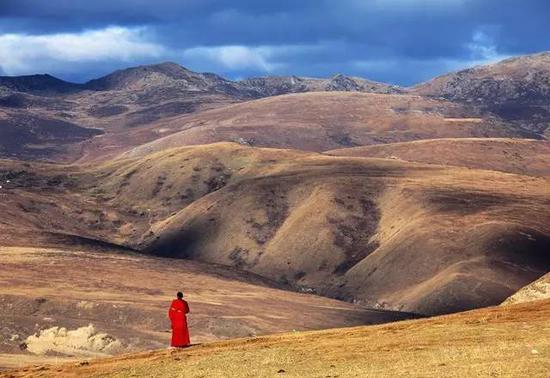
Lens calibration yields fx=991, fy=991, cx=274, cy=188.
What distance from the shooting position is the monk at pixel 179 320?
40.8 m

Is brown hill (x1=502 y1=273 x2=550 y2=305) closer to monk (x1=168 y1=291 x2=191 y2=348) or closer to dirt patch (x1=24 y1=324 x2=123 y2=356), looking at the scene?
monk (x1=168 y1=291 x2=191 y2=348)

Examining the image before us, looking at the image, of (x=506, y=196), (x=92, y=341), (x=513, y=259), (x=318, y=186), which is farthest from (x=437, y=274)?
(x=92, y=341)

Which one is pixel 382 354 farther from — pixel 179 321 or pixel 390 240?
pixel 390 240

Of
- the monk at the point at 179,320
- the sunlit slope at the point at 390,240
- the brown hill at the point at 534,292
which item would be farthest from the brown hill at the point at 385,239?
the monk at the point at 179,320

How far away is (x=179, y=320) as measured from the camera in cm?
4116

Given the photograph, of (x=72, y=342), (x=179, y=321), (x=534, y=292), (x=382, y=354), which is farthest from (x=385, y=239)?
(x=382, y=354)

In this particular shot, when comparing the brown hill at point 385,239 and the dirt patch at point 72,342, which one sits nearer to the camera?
the dirt patch at point 72,342

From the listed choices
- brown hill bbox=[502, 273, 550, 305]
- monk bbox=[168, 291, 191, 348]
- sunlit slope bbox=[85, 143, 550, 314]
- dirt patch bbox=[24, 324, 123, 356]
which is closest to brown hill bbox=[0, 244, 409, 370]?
dirt patch bbox=[24, 324, 123, 356]

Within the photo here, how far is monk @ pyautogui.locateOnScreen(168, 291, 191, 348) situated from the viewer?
40.8m

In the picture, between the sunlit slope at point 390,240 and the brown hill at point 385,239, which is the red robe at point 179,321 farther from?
the brown hill at point 385,239

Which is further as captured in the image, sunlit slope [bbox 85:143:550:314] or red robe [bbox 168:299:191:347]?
sunlit slope [bbox 85:143:550:314]

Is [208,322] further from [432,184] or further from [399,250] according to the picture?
[432,184]

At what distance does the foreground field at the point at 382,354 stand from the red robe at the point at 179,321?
30.6 inches

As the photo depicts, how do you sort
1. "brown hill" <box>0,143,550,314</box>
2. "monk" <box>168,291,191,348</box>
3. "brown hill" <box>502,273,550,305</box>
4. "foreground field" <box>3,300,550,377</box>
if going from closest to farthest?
1. "foreground field" <box>3,300,550,377</box>
2. "monk" <box>168,291,191,348</box>
3. "brown hill" <box>502,273,550,305</box>
4. "brown hill" <box>0,143,550,314</box>
